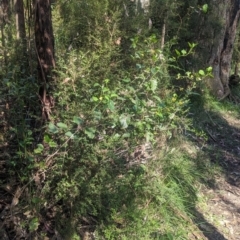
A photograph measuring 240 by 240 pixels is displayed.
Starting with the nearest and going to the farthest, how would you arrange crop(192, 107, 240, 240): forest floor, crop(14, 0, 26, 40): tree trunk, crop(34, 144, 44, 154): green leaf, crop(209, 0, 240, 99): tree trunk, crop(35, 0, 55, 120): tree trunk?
crop(34, 144, 44, 154): green leaf → crop(35, 0, 55, 120): tree trunk → crop(14, 0, 26, 40): tree trunk → crop(192, 107, 240, 240): forest floor → crop(209, 0, 240, 99): tree trunk

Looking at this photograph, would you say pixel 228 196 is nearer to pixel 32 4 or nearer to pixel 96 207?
pixel 96 207

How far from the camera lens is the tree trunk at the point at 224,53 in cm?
765

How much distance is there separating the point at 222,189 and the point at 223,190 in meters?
0.02

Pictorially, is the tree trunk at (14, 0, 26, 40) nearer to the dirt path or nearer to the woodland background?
the woodland background

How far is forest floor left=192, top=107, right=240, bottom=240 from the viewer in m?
3.93

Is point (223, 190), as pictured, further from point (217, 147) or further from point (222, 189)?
point (217, 147)

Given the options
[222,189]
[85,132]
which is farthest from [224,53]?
[85,132]

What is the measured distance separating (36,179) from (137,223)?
3.29 feet

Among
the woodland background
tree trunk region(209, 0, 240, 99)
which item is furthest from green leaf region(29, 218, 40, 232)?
tree trunk region(209, 0, 240, 99)

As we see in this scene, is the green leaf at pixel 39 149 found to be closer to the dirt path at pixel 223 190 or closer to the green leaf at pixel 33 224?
the green leaf at pixel 33 224

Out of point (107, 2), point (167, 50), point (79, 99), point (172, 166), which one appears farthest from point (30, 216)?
point (167, 50)

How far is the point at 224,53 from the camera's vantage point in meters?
8.02

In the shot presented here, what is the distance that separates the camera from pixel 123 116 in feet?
8.80

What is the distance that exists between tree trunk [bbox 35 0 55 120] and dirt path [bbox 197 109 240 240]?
206cm
